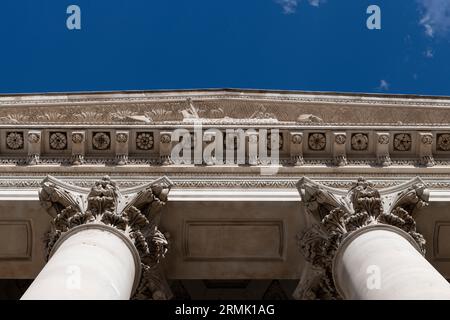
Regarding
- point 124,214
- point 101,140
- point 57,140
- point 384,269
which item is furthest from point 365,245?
point 57,140

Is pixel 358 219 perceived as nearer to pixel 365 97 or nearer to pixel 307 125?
pixel 307 125

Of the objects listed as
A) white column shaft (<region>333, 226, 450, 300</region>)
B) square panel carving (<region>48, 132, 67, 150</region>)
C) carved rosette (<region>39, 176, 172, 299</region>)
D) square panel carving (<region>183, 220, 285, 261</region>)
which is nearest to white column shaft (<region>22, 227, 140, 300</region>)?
carved rosette (<region>39, 176, 172, 299</region>)

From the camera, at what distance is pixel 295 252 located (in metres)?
15.3

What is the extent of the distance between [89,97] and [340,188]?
9600mm

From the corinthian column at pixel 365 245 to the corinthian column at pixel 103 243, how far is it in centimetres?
308

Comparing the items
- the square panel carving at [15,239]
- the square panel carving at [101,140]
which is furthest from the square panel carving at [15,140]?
the square panel carving at [15,239]

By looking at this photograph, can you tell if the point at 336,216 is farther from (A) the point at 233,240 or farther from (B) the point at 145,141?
(B) the point at 145,141

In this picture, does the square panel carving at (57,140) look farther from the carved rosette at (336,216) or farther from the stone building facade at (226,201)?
the carved rosette at (336,216)

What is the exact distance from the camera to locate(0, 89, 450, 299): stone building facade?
1314cm

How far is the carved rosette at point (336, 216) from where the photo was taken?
43.7 ft
